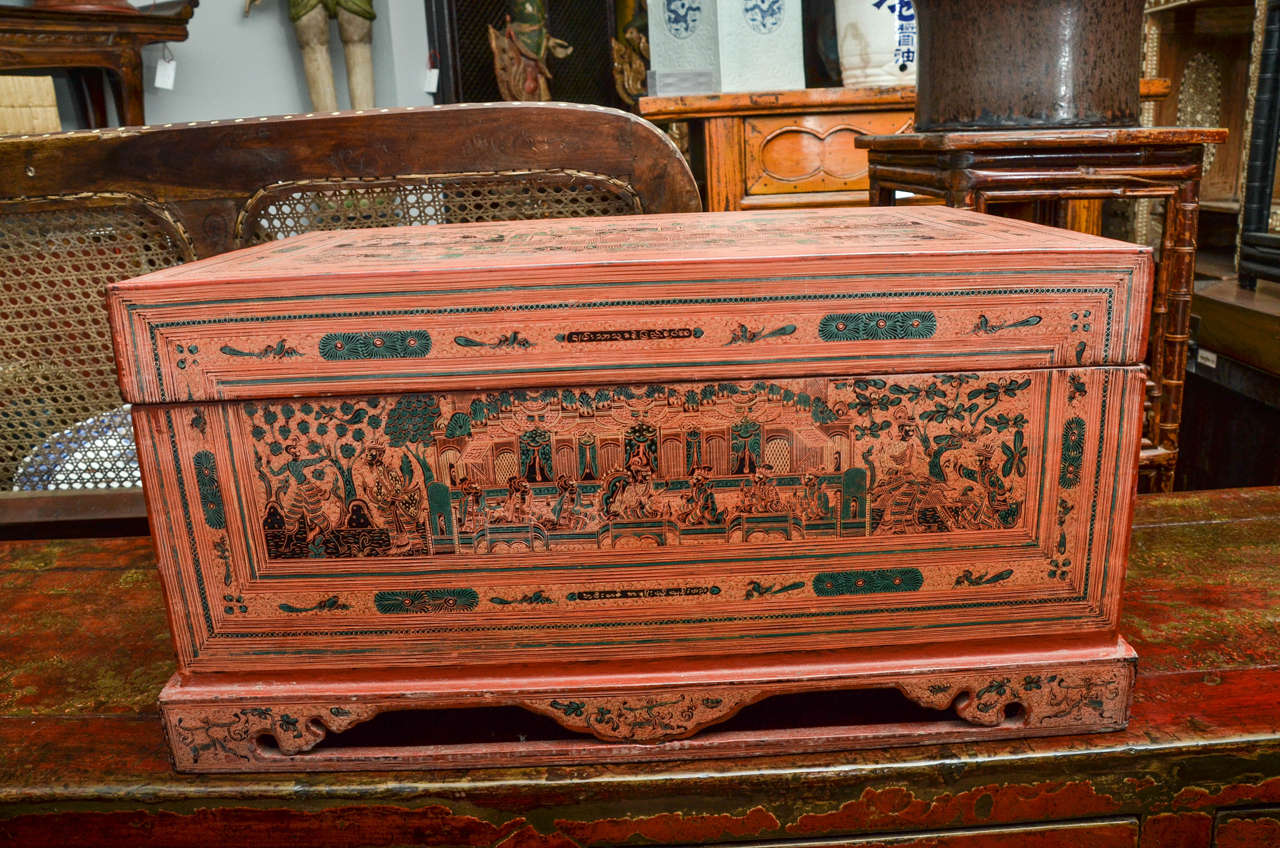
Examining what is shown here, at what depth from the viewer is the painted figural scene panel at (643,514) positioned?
2.18ft

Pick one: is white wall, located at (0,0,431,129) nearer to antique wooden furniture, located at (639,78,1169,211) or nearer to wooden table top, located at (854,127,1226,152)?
antique wooden furniture, located at (639,78,1169,211)

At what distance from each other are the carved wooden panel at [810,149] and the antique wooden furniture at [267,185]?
1263 millimetres

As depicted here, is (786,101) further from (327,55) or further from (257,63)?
(257,63)

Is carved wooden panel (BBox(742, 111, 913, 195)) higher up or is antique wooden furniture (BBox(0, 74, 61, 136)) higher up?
antique wooden furniture (BBox(0, 74, 61, 136))

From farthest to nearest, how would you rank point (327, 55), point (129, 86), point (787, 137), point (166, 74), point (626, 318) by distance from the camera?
point (327, 55), point (166, 74), point (129, 86), point (787, 137), point (626, 318)

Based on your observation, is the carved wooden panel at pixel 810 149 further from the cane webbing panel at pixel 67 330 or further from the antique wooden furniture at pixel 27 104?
the antique wooden furniture at pixel 27 104

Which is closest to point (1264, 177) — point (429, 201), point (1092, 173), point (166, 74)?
point (1092, 173)

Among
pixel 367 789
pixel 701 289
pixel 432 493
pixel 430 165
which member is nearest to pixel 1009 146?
pixel 430 165

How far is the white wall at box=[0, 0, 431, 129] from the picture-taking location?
3656 mm

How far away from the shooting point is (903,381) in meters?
0.66

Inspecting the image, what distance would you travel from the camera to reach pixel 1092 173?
53.7 inches

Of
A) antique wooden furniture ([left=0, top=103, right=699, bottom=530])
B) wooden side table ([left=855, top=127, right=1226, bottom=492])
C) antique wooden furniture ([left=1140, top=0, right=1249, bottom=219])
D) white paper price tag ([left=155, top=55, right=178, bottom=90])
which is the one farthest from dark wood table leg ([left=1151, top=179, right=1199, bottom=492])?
white paper price tag ([left=155, top=55, right=178, bottom=90])

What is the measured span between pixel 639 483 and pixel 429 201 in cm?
67

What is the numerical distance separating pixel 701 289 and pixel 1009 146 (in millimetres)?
881
